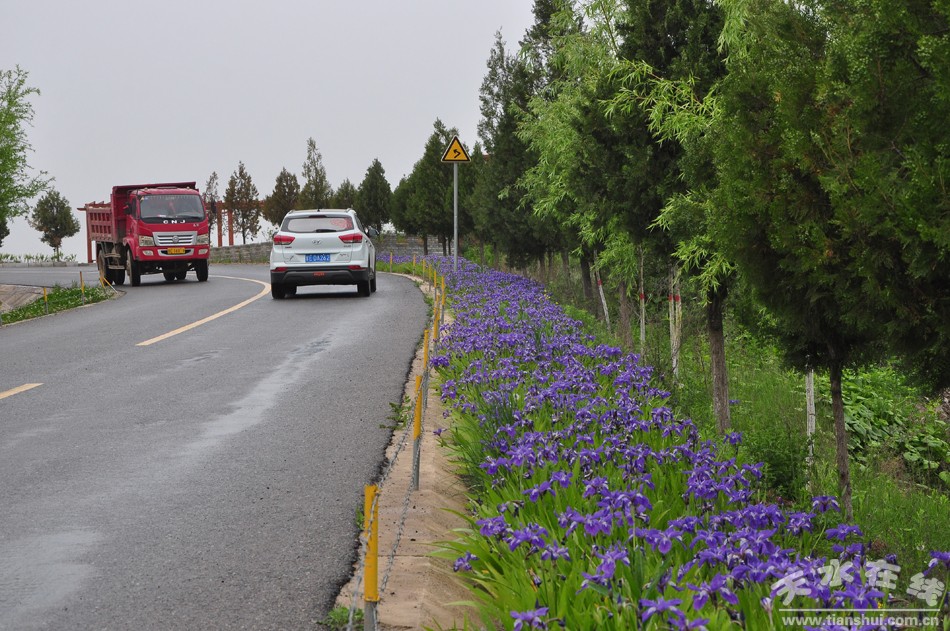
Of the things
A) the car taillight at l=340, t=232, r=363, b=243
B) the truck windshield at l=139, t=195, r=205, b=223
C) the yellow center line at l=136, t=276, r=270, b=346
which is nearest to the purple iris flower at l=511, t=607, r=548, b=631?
the yellow center line at l=136, t=276, r=270, b=346

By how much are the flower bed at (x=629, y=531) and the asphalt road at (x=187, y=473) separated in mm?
871

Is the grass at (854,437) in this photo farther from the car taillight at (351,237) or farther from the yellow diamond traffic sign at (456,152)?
the car taillight at (351,237)

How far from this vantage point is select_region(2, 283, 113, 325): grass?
21.3m

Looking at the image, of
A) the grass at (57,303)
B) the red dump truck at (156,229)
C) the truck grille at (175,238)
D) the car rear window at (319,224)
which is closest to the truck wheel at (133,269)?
the red dump truck at (156,229)

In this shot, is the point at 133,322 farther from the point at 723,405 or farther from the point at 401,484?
the point at 401,484

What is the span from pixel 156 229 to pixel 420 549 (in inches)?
1043

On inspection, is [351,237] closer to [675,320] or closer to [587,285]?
[587,285]

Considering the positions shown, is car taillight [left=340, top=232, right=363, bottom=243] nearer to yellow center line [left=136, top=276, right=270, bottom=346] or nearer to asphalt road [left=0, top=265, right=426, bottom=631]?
yellow center line [left=136, top=276, right=270, bottom=346]

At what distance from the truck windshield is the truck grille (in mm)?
390

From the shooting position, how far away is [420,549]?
17.1 feet

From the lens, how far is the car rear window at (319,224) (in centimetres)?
2164

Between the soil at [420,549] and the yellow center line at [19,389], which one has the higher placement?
the yellow center line at [19,389]

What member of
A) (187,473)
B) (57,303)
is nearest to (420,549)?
(187,473)

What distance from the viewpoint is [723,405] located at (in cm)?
1037
